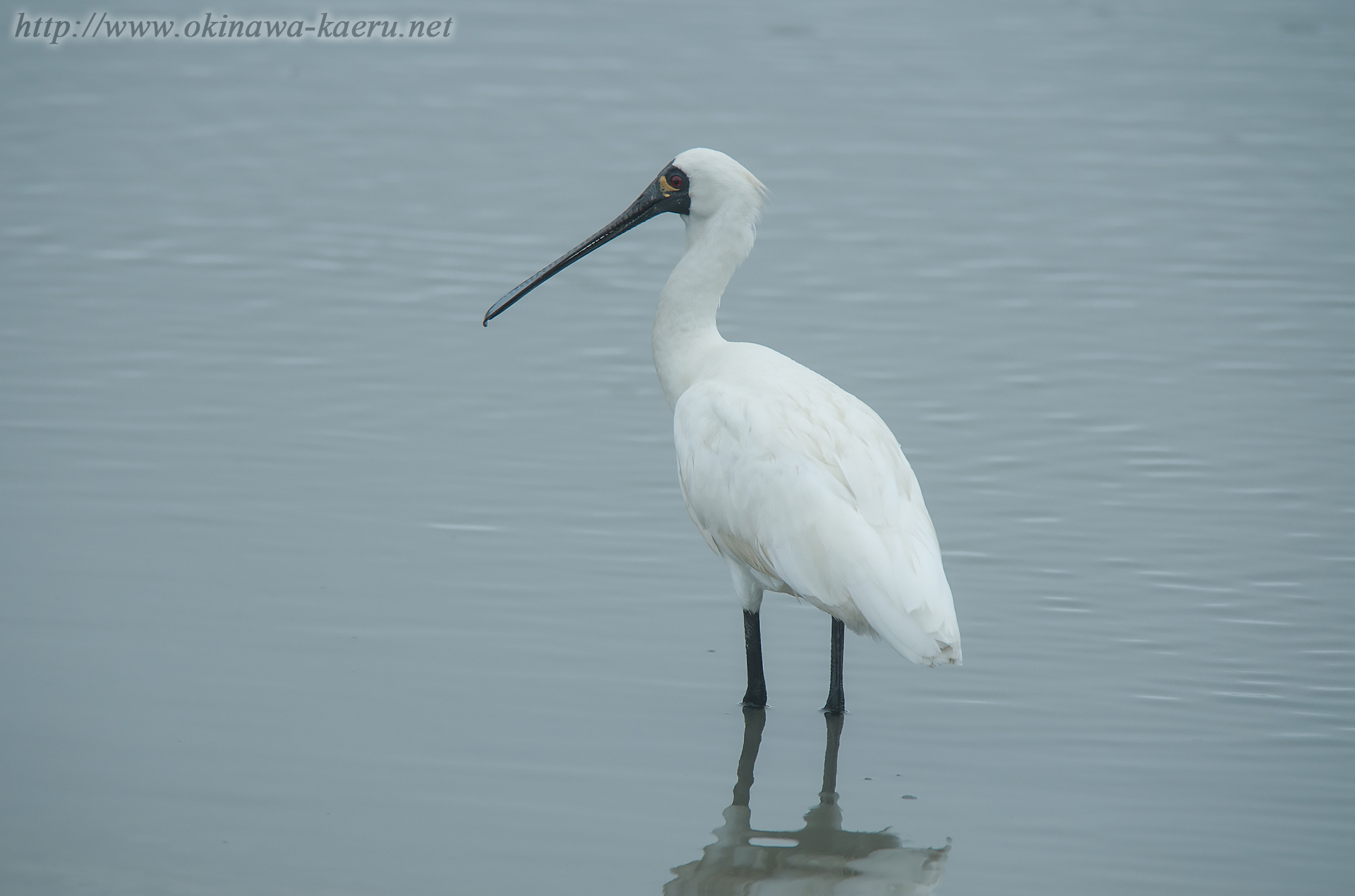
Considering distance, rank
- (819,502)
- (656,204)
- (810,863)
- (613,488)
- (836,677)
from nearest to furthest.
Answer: (810,863) → (819,502) → (836,677) → (656,204) → (613,488)

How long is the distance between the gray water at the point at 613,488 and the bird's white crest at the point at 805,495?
601 mm

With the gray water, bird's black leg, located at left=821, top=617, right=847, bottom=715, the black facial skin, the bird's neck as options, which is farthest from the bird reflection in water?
the black facial skin

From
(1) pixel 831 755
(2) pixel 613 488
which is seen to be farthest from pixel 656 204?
(1) pixel 831 755

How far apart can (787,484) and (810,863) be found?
4.86ft

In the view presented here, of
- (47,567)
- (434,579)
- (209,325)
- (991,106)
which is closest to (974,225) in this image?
(991,106)

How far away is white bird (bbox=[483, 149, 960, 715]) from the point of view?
20.0 feet

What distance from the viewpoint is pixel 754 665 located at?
6613 millimetres

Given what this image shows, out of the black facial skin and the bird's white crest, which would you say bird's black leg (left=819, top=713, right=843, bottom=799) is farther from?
the black facial skin

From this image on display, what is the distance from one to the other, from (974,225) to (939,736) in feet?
24.8

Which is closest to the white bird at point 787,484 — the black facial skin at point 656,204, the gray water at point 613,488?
the black facial skin at point 656,204

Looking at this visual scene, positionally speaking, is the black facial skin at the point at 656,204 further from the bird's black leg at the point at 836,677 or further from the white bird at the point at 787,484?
the bird's black leg at the point at 836,677

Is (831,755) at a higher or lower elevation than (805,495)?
lower

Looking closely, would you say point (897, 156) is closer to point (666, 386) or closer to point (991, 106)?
point (991, 106)

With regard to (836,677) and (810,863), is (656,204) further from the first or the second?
(810,863)
